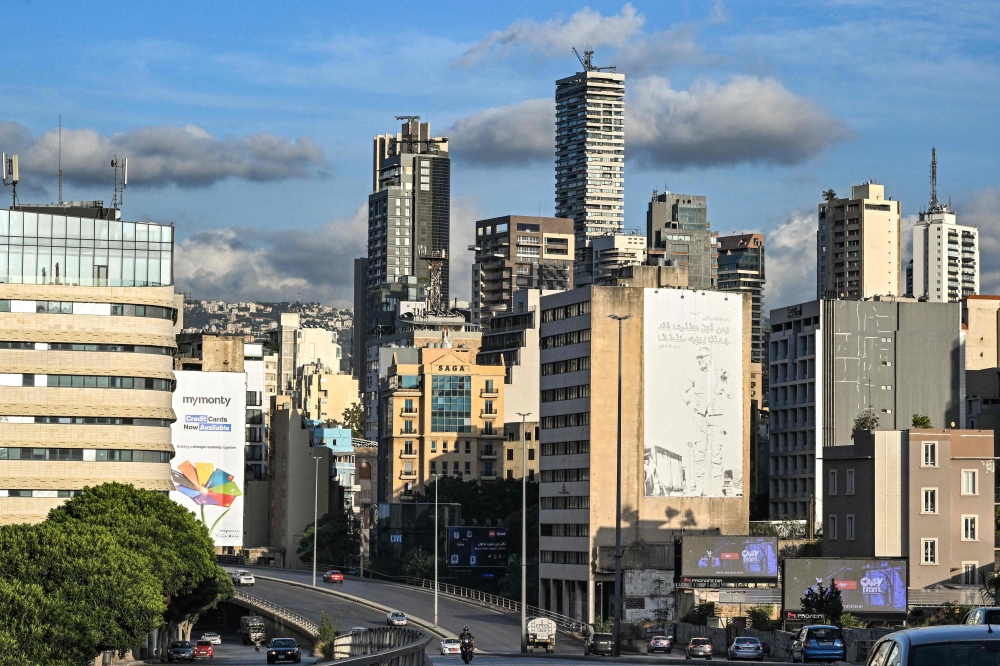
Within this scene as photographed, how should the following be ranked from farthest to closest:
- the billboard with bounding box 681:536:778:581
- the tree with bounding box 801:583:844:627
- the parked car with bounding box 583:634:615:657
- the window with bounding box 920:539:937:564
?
1. the billboard with bounding box 681:536:778:581
2. the window with bounding box 920:539:937:564
3. the parked car with bounding box 583:634:615:657
4. the tree with bounding box 801:583:844:627

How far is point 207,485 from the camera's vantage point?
17488 centimetres

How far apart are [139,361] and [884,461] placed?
187ft

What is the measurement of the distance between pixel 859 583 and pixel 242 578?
78443 millimetres

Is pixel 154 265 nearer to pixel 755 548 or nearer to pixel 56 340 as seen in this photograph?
pixel 56 340

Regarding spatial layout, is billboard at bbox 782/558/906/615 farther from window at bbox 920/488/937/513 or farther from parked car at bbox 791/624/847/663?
parked car at bbox 791/624/847/663

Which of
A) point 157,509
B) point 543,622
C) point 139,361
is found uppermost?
point 139,361

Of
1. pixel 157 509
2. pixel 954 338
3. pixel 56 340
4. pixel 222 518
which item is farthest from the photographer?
pixel 222 518

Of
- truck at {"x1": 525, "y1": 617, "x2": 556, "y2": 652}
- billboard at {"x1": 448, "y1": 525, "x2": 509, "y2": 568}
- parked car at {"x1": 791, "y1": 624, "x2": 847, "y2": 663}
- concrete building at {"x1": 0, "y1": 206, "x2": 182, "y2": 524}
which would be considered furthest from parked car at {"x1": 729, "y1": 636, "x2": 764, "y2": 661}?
billboard at {"x1": 448, "y1": 525, "x2": 509, "y2": 568}

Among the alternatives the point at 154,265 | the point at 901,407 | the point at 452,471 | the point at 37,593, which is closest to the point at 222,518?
the point at 452,471

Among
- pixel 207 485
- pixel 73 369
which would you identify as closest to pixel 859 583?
pixel 73 369

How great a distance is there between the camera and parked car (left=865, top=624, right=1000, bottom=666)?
15.5 meters

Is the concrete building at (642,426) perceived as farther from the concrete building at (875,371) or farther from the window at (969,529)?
the window at (969,529)

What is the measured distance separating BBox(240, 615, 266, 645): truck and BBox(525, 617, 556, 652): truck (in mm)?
46226

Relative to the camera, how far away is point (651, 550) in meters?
135
